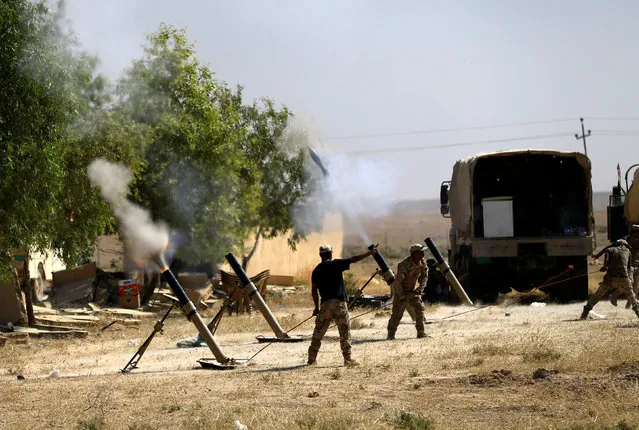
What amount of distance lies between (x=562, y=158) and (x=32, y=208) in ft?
42.0

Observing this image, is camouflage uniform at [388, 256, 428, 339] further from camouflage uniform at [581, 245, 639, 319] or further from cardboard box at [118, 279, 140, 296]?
cardboard box at [118, 279, 140, 296]

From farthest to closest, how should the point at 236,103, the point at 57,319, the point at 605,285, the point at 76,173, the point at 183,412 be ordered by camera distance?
1. the point at 236,103
2. the point at 57,319
3. the point at 76,173
4. the point at 605,285
5. the point at 183,412

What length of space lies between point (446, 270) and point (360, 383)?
11098 mm

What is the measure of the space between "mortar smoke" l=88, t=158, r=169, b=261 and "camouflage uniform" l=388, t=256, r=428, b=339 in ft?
13.5

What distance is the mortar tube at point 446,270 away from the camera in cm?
2298

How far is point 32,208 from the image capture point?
17438 millimetres

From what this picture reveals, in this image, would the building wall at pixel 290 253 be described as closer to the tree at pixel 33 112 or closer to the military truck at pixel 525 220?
the military truck at pixel 525 220

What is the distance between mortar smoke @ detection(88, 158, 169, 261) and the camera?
64.3ft

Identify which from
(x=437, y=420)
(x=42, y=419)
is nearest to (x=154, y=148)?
(x=42, y=419)

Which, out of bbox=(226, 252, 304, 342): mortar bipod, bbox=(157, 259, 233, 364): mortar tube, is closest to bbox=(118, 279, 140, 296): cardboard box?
bbox=(226, 252, 304, 342): mortar bipod

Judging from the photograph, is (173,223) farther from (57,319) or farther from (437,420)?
(437,420)

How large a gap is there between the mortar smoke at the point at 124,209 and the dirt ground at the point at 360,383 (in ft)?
6.31

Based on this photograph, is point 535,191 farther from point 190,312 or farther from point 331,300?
point 190,312

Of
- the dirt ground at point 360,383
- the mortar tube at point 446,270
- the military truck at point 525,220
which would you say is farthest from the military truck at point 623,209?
the dirt ground at point 360,383
